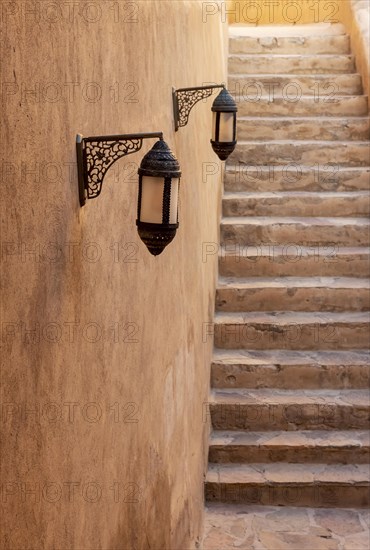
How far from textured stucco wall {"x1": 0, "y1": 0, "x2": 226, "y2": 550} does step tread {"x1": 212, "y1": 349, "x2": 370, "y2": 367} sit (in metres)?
1.66

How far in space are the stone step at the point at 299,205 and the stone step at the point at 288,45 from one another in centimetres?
258

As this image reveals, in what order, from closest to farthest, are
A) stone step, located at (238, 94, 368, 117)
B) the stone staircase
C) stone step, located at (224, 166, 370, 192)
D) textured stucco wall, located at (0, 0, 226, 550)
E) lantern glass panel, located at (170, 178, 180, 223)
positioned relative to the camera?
textured stucco wall, located at (0, 0, 226, 550)
lantern glass panel, located at (170, 178, 180, 223)
the stone staircase
stone step, located at (224, 166, 370, 192)
stone step, located at (238, 94, 368, 117)

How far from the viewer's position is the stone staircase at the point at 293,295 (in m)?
5.91

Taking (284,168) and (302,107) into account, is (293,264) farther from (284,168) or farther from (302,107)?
(302,107)

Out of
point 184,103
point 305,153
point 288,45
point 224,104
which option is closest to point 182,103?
point 184,103

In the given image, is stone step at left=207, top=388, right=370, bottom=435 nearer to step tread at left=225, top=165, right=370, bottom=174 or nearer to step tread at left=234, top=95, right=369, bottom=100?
step tread at left=225, top=165, right=370, bottom=174

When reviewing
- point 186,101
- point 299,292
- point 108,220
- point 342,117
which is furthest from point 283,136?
point 108,220

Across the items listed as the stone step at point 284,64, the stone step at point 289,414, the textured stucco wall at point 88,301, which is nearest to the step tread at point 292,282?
the stone step at point 289,414

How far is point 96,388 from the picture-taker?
2850mm

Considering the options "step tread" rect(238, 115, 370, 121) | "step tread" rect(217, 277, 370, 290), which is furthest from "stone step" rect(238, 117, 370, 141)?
"step tread" rect(217, 277, 370, 290)

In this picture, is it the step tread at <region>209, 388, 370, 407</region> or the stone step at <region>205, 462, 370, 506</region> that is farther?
the step tread at <region>209, 388, 370, 407</region>

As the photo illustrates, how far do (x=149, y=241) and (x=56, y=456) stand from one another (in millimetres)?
748

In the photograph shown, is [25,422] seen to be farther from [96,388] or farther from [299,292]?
[299,292]

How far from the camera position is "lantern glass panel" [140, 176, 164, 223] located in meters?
2.63
